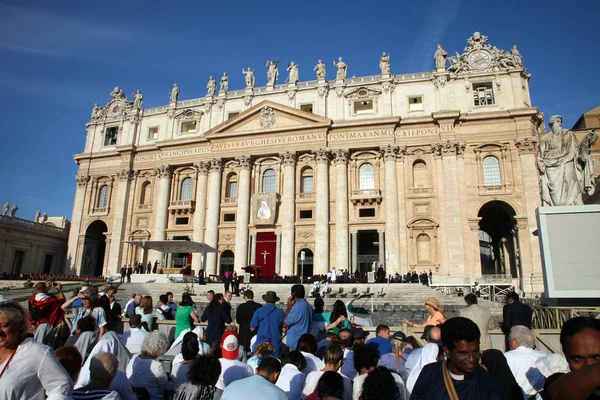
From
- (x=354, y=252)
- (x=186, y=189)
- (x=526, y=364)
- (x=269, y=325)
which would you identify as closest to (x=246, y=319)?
(x=269, y=325)

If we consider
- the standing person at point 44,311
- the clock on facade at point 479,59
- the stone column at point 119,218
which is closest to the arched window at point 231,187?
the stone column at point 119,218

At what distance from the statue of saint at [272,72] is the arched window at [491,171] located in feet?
70.3

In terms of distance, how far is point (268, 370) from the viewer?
4.12m

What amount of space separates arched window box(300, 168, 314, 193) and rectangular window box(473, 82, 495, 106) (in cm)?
1599

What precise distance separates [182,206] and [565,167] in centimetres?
3368

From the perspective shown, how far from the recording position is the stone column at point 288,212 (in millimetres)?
35406

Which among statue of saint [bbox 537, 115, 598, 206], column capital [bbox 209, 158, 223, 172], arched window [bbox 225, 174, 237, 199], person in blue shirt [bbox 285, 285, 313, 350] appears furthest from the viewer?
arched window [bbox 225, 174, 237, 199]

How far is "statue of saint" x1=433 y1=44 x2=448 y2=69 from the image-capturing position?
3719cm

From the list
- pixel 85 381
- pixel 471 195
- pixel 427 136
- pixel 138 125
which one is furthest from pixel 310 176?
pixel 85 381

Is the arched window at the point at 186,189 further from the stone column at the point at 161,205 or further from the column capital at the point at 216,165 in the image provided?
the column capital at the point at 216,165

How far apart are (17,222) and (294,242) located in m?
28.0

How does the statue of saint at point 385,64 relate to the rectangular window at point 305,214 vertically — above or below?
above

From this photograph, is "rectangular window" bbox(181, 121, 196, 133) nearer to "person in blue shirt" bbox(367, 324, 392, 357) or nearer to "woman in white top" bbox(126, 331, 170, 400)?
"woman in white top" bbox(126, 331, 170, 400)

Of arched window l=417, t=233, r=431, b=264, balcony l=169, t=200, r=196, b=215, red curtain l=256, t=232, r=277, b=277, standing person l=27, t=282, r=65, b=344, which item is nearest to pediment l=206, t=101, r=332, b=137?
balcony l=169, t=200, r=196, b=215
